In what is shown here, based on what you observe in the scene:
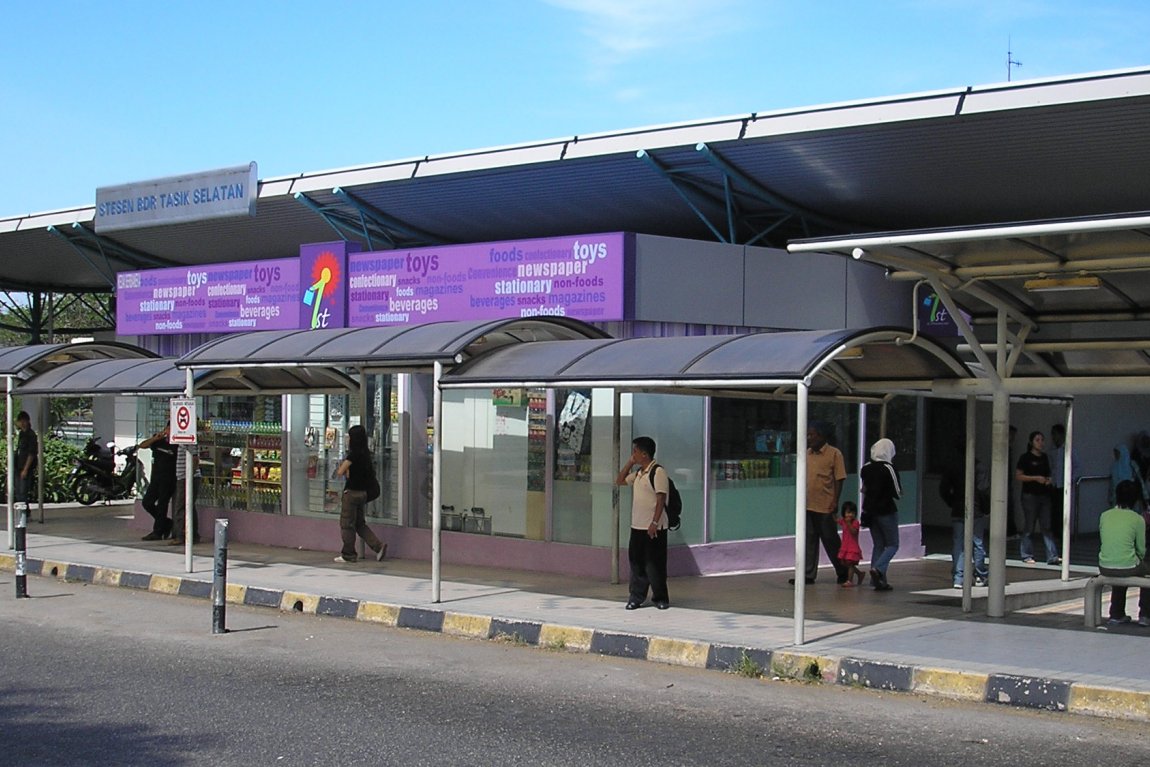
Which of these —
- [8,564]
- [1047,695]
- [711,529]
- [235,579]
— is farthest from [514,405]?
[1047,695]

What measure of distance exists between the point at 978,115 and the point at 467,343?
5.70m

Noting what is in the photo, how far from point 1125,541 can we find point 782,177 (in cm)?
627

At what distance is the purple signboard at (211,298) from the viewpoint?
19094 mm

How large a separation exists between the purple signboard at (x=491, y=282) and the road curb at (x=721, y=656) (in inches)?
156

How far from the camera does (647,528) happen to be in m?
12.2

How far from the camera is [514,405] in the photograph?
51.9 feet

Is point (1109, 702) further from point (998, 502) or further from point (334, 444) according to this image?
point (334, 444)

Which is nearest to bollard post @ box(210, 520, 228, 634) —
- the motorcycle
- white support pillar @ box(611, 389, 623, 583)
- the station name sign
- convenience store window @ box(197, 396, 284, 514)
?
the station name sign

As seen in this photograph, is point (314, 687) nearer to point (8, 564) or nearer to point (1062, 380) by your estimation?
point (1062, 380)

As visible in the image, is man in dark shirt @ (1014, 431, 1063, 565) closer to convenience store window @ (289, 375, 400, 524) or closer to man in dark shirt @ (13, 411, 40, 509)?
convenience store window @ (289, 375, 400, 524)

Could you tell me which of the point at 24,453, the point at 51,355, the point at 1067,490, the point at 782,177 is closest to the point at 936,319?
the point at 782,177

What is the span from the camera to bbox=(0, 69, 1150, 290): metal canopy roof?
13.6 meters

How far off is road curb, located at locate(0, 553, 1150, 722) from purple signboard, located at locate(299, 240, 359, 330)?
473cm

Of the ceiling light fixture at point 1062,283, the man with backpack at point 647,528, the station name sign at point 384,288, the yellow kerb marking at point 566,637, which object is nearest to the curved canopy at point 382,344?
the station name sign at point 384,288
